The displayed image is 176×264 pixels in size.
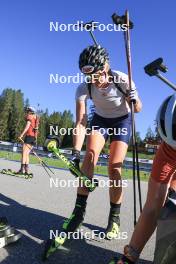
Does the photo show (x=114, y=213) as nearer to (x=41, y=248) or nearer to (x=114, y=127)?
(x=114, y=127)

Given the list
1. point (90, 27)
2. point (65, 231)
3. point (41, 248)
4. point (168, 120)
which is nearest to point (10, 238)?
point (41, 248)

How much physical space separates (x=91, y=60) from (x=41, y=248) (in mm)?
2250

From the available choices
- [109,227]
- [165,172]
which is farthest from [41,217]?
[165,172]

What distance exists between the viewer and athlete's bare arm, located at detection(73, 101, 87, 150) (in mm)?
5410

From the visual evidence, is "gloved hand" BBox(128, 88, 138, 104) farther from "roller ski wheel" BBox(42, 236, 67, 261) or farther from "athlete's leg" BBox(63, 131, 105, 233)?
"roller ski wheel" BBox(42, 236, 67, 261)

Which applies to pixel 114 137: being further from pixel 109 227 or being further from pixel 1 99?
pixel 1 99

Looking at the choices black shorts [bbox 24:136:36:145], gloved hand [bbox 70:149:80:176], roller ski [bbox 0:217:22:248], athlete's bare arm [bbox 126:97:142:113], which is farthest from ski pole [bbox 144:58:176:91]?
black shorts [bbox 24:136:36:145]

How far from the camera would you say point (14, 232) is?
180 inches

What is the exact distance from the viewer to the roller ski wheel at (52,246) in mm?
4180

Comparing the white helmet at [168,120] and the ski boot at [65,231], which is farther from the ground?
the white helmet at [168,120]

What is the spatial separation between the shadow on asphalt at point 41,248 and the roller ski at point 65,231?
73 millimetres

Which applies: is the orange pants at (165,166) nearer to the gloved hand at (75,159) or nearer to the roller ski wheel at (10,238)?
the gloved hand at (75,159)

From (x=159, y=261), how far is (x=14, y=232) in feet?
7.42

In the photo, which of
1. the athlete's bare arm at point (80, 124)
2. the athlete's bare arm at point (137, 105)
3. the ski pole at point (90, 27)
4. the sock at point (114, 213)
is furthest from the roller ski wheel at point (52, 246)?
the ski pole at point (90, 27)
